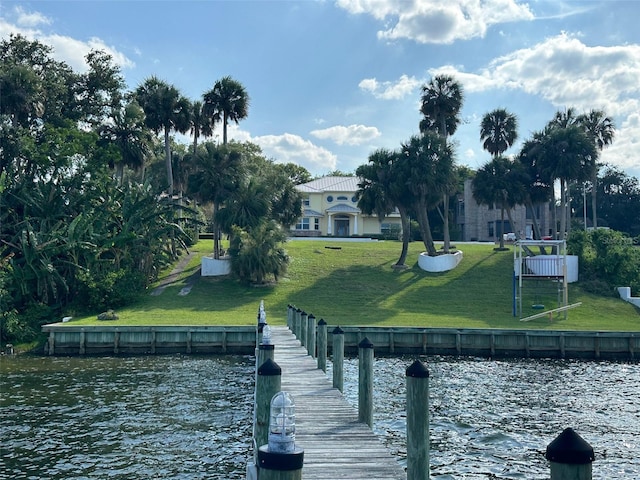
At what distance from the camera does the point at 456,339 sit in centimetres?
3003

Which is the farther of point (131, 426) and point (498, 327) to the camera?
point (498, 327)

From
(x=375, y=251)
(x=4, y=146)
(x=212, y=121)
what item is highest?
(x=212, y=121)

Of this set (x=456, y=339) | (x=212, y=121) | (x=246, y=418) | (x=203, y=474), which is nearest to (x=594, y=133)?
(x=212, y=121)

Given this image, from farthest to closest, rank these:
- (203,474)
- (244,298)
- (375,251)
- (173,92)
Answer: (375,251), (173,92), (244,298), (203,474)

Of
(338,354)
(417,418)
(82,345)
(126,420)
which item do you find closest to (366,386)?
(338,354)

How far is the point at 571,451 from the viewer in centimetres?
421

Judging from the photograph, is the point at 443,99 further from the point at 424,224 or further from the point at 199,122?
the point at 199,122

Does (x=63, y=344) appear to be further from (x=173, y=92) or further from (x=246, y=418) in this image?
(x=173, y=92)

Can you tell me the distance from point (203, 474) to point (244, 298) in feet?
95.4

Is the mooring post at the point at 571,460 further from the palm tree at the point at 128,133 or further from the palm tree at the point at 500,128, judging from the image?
the palm tree at the point at 500,128

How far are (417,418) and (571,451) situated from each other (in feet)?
14.2

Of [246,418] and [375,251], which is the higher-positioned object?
[375,251]

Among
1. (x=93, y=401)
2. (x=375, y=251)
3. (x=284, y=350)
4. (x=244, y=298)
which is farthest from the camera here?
(x=375, y=251)

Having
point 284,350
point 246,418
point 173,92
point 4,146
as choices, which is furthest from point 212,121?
point 246,418
